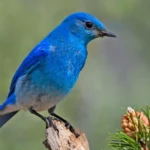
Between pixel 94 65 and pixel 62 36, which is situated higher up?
pixel 62 36

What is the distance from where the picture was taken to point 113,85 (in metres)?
12.4

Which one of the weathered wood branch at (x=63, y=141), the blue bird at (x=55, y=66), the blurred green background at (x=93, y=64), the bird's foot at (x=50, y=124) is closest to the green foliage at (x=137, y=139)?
the weathered wood branch at (x=63, y=141)

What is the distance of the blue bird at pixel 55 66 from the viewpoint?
5.49m

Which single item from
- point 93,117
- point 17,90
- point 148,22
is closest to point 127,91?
point 93,117

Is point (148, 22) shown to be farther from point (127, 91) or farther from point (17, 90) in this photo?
point (17, 90)

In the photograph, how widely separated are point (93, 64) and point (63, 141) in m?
8.24

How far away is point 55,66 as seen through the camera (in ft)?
18.1

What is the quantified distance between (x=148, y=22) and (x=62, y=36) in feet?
23.4

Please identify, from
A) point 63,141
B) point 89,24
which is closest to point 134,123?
point 63,141

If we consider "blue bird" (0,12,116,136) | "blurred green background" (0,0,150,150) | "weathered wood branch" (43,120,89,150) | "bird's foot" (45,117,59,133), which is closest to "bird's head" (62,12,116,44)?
"blue bird" (0,12,116,136)

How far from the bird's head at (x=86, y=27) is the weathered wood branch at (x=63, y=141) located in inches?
54.5

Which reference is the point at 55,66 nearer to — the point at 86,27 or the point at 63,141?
the point at 86,27

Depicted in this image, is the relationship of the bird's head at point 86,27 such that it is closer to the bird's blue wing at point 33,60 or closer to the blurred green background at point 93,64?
the bird's blue wing at point 33,60

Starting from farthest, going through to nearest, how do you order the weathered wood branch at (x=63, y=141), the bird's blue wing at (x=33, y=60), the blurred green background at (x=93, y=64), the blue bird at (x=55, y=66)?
1. the blurred green background at (x=93, y=64)
2. the bird's blue wing at (x=33, y=60)
3. the blue bird at (x=55, y=66)
4. the weathered wood branch at (x=63, y=141)
